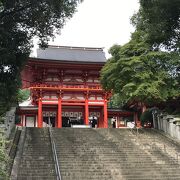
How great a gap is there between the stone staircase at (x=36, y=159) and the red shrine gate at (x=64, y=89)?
11.6m

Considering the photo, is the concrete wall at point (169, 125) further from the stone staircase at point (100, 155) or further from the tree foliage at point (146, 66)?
the tree foliage at point (146, 66)

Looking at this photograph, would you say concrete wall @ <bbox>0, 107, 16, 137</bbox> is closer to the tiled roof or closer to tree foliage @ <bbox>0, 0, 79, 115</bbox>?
tree foliage @ <bbox>0, 0, 79, 115</bbox>

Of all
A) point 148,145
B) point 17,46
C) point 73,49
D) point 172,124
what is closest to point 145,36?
point 172,124

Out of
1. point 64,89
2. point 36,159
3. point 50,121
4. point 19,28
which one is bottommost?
point 36,159

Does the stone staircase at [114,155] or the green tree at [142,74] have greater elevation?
the green tree at [142,74]

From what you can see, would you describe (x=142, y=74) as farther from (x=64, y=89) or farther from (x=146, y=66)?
(x=64, y=89)

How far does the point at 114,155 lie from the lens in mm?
15484

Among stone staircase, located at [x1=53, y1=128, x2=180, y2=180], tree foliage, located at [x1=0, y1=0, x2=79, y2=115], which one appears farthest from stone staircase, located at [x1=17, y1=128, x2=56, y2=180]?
tree foliage, located at [x1=0, y1=0, x2=79, y2=115]

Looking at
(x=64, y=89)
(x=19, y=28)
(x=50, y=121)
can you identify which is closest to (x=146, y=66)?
(x=19, y=28)

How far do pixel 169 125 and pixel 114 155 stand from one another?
600 cm

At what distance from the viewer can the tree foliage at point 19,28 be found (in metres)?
13.6

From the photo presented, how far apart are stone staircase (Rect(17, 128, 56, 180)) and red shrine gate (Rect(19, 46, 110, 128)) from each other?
11.6 metres

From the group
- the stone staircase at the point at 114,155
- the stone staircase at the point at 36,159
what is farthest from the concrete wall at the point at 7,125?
the stone staircase at the point at 114,155

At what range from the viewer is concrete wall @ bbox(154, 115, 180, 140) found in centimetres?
1915
